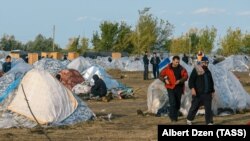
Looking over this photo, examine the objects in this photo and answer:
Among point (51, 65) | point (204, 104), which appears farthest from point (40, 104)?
point (51, 65)

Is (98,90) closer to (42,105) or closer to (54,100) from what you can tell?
(54,100)

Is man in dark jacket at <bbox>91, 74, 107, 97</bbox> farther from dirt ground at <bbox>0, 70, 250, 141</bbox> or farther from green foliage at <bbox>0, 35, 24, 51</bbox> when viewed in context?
green foliage at <bbox>0, 35, 24, 51</bbox>

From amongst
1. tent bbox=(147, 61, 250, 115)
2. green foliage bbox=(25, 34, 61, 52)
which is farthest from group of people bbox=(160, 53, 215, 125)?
green foliage bbox=(25, 34, 61, 52)

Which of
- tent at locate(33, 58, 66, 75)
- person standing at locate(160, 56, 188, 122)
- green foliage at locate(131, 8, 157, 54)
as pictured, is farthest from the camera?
green foliage at locate(131, 8, 157, 54)

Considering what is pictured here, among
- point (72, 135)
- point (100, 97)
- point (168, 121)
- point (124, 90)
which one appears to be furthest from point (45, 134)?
point (124, 90)

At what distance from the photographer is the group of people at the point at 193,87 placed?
15.9 meters

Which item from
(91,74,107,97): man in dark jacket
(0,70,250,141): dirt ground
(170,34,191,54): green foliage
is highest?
(170,34,191,54): green foliage

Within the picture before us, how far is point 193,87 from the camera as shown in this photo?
16.0m

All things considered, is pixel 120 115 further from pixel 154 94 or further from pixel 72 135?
pixel 72 135

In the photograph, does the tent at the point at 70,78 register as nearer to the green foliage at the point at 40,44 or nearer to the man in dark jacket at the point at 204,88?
the man in dark jacket at the point at 204,88

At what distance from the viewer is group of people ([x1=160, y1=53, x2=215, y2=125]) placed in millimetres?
15906

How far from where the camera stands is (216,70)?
67.1ft

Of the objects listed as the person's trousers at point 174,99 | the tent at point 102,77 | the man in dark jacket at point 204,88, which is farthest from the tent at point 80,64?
the man in dark jacket at point 204,88

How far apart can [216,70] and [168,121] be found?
364cm
